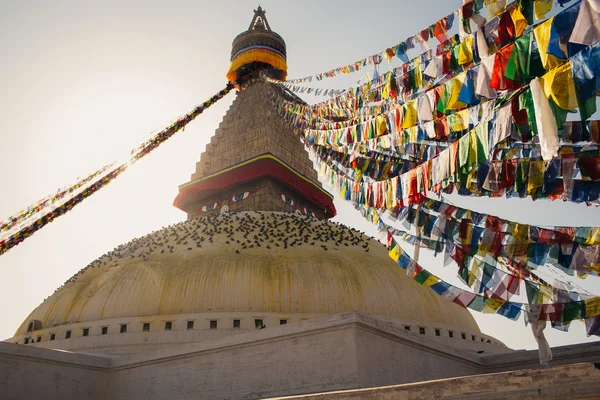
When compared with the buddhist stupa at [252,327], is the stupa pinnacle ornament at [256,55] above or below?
above

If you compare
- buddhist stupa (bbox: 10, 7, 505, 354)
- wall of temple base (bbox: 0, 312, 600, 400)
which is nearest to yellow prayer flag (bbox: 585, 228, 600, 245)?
wall of temple base (bbox: 0, 312, 600, 400)

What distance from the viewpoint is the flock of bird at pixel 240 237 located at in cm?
1436

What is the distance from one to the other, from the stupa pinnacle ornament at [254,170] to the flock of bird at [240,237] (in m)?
2.63

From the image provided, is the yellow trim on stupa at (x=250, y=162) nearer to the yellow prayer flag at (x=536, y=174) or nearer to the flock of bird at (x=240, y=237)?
the flock of bird at (x=240, y=237)

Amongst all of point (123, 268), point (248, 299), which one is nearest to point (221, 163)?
point (123, 268)

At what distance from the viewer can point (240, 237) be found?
48.1 feet

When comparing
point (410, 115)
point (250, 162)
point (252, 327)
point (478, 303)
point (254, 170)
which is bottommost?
point (252, 327)

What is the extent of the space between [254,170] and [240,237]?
521cm

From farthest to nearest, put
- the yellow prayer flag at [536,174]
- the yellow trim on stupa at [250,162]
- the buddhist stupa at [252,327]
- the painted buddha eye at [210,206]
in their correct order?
the painted buddha eye at [210,206], the yellow trim on stupa at [250,162], the buddhist stupa at [252,327], the yellow prayer flag at [536,174]

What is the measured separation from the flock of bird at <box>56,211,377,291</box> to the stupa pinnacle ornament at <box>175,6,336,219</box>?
2.63m

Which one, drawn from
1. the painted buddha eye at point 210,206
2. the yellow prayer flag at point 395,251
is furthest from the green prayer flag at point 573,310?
the painted buddha eye at point 210,206

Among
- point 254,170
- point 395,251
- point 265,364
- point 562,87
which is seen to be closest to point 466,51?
point 562,87

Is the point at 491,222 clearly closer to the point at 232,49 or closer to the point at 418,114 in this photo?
the point at 418,114

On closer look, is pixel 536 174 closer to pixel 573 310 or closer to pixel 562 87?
pixel 573 310
